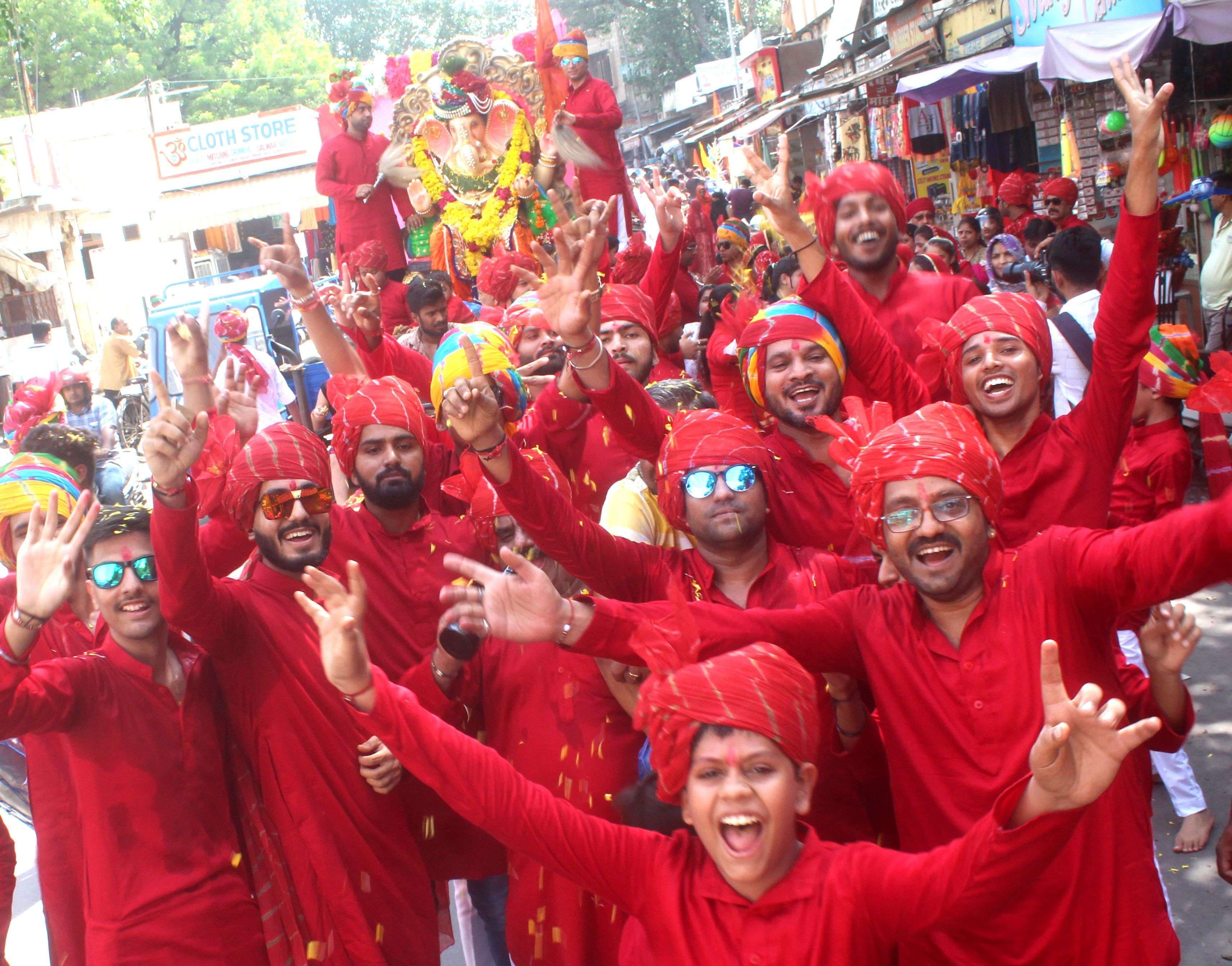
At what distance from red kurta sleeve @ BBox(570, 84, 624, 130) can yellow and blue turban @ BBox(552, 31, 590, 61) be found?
24cm

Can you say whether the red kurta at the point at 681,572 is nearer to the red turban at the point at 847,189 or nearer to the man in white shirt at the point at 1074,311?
the red turban at the point at 847,189

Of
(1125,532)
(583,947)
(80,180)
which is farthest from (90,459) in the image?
(80,180)

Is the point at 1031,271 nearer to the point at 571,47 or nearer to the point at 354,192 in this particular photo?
the point at 571,47

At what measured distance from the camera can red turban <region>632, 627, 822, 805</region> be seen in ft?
7.37

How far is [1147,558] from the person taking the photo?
2.34m

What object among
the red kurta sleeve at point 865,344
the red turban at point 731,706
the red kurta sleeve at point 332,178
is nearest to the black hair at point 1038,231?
the red kurta sleeve at point 332,178

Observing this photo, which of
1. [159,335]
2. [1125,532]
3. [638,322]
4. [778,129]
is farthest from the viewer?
[778,129]

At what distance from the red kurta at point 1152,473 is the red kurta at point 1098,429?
59.7 inches

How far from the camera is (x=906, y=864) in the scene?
2.14 meters

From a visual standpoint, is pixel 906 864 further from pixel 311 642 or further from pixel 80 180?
pixel 80 180

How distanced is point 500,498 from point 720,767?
3.61ft

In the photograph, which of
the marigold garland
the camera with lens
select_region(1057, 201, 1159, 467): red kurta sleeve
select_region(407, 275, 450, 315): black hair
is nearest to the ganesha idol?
the marigold garland

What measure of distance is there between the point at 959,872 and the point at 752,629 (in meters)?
0.76

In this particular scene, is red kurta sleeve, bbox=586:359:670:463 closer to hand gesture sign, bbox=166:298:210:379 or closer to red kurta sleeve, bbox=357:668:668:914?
hand gesture sign, bbox=166:298:210:379
